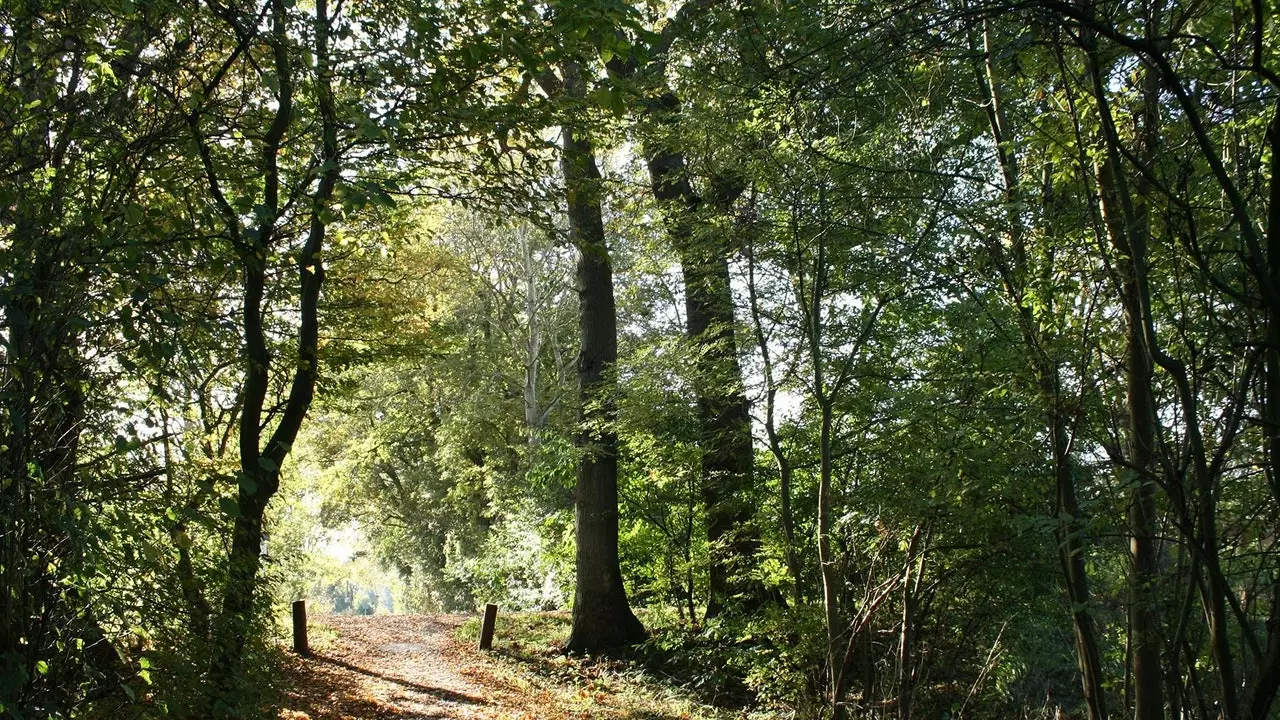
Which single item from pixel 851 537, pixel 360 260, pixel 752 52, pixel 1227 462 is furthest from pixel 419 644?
pixel 1227 462

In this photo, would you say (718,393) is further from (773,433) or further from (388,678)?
(388,678)

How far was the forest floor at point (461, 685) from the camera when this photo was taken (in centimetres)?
858

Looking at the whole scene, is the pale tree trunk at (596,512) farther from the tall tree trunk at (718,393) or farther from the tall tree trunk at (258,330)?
the tall tree trunk at (258,330)

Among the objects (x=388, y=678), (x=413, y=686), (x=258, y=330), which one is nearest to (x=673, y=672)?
(x=413, y=686)

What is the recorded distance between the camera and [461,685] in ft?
33.0

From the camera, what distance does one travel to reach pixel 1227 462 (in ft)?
10.7

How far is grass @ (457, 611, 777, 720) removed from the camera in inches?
347

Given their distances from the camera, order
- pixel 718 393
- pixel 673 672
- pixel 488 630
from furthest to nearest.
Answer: pixel 488 630
pixel 673 672
pixel 718 393

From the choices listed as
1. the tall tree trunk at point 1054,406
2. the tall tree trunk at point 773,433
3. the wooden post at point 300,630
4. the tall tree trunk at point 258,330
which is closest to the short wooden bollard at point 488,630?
the wooden post at point 300,630

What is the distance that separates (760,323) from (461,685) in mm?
5771

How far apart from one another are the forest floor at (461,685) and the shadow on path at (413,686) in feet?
0.04

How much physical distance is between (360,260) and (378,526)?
1905cm

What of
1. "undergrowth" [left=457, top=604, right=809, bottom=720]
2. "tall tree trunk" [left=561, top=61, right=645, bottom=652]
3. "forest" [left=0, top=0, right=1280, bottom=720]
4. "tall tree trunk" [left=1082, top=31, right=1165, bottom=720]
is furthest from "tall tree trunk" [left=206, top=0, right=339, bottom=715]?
"tall tree trunk" [left=561, top=61, right=645, bottom=652]

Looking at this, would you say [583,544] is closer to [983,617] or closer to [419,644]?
[419,644]
